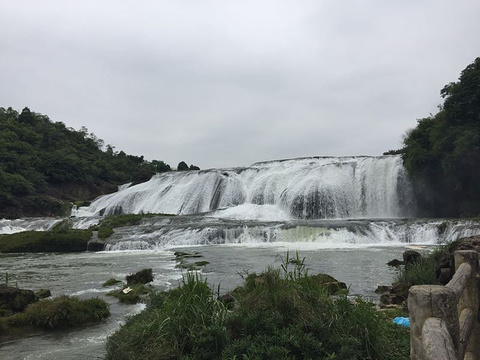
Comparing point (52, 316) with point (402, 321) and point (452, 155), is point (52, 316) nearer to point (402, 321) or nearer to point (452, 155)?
point (402, 321)

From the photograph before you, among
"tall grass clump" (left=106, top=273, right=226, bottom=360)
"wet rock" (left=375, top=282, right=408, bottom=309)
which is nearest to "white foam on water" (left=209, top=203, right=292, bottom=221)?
"wet rock" (left=375, top=282, right=408, bottom=309)

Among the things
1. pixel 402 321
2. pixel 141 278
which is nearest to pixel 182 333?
pixel 402 321

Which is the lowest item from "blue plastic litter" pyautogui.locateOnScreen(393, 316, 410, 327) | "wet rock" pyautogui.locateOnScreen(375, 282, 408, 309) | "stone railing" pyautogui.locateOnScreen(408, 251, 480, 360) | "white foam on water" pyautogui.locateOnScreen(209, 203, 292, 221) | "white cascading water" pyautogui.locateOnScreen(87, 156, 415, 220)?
"wet rock" pyautogui.locateOnScreen(375, 282, 408, 309)

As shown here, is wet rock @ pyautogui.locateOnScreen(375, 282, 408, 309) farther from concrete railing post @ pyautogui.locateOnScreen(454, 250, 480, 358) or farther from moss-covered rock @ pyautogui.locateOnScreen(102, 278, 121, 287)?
moss-covered rock @ pyautogui.locateOnScreen(102, 278, 121, 287)

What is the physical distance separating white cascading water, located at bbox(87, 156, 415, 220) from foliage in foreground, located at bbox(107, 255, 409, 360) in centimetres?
2893

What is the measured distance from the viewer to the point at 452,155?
28.7m

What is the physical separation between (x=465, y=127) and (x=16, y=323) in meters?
30.6

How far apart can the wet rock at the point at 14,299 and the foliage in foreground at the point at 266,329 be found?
427cm

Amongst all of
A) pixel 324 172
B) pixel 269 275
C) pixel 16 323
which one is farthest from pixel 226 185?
pixel 269 275

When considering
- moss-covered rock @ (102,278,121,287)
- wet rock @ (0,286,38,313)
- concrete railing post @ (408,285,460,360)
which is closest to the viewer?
concrete railing post @ (408,285,460,360)

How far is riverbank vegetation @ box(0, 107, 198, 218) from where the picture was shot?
48031 mm

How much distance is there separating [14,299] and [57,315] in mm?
1414

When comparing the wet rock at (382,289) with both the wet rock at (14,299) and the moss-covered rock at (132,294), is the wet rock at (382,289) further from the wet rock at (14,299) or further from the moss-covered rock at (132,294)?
the wet rock at (14,299)

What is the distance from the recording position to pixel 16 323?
722cm
